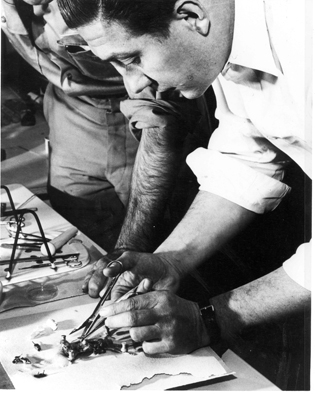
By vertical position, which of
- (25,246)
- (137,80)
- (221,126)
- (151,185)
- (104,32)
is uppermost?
(104,32)

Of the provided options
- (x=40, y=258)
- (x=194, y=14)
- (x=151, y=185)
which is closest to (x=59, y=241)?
(x=40, y=258)

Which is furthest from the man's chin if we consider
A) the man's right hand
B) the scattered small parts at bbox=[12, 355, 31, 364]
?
the scattered small parts at bbox=[12, 355, 31, 364]

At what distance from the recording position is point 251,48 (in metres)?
0.99

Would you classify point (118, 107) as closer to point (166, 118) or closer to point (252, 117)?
point (166, 118)

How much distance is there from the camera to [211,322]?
1.00 meters

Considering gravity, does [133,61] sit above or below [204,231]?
above

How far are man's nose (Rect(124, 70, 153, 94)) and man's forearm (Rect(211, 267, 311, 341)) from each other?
407 millimetres

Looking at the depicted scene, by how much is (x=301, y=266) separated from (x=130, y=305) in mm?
285

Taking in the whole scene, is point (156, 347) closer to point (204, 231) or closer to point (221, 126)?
A: point (204, 231)

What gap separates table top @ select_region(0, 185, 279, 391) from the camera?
0.90 meters

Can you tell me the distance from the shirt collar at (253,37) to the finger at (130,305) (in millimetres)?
421

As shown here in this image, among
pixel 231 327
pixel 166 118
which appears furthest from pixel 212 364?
pixel 166 118

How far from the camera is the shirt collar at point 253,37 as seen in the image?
0.96 m

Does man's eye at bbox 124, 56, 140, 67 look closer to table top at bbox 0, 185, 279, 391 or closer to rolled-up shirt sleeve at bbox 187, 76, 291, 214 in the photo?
rolled-up shirt sleeve at bbox 187, 76, 291, 214
